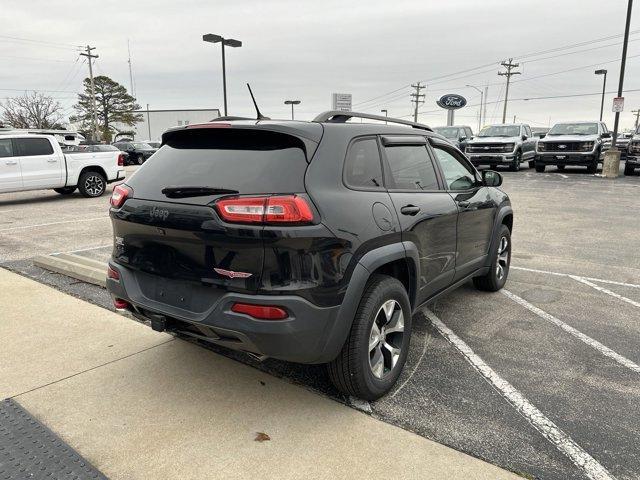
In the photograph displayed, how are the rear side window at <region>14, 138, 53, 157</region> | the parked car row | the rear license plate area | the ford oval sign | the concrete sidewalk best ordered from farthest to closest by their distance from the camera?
the ford oval sign, the parked car row, the rear side window at <region>14, 138, 53, 157</region>, the rear license plate area, the concrete sidewalk

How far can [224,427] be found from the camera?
2.79 meters

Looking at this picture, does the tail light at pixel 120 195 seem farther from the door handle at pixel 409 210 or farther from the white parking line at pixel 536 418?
the white parking line at pixel 536 418

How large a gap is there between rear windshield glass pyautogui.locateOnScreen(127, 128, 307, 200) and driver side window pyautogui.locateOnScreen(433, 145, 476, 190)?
1735mm

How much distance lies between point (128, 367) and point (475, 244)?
10.0 ft

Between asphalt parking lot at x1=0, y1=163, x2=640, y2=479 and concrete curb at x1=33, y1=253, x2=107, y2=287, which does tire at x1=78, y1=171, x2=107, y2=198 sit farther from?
concrete curb at x1=33, y1=253, x2=107, y2=287

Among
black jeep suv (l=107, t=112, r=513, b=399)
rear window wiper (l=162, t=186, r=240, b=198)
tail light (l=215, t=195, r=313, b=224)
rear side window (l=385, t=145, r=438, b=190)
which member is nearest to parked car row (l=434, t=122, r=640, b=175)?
rear side window (l=385, t=145, r=438, b=190)

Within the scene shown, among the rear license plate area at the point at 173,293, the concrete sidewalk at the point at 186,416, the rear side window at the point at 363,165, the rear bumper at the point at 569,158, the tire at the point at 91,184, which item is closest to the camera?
the concrete sidewalk at the point at 186,416

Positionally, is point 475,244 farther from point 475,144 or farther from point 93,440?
point 475,144

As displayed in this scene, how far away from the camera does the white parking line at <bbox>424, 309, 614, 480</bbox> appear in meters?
2.47

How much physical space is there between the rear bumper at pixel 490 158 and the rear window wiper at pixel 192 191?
19.0m

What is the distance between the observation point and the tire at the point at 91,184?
44.6 ft

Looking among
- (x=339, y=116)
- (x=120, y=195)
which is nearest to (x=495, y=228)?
(x=339, y=116)

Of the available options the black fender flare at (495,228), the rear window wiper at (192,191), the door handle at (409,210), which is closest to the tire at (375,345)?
the door handle at (409,210)

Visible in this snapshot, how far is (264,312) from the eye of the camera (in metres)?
2.52
